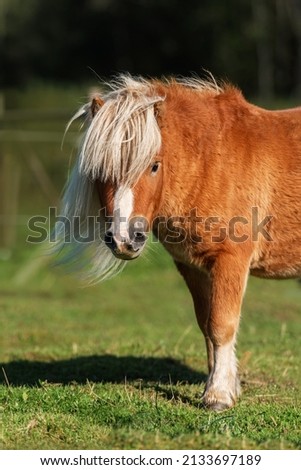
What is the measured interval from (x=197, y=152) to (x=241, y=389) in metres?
1.86

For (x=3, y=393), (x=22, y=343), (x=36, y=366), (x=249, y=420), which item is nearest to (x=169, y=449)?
(x=249, y=420)

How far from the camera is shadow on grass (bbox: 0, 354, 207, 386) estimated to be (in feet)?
22.4

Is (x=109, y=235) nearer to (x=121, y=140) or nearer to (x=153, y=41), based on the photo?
(x=121, y=140)

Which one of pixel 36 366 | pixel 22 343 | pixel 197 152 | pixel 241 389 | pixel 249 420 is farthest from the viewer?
pixel 22 343

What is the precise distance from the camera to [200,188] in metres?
5.81

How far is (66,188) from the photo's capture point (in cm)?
617

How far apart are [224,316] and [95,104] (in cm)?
166

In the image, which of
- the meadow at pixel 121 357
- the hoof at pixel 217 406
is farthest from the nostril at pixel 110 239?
the hoof at pixel 217 406

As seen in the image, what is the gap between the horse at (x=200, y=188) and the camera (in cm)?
543

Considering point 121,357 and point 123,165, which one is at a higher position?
point 123,165

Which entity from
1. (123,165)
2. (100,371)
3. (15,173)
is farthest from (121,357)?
(15,173)

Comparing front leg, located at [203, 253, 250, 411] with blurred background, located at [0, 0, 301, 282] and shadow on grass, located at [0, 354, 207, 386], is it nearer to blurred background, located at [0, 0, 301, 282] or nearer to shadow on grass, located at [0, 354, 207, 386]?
shadow on grass, located at [0, 354, 207, 386]

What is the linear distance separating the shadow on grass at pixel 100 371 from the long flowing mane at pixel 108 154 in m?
0.91

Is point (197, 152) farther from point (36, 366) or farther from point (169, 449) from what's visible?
point (36, 366)
